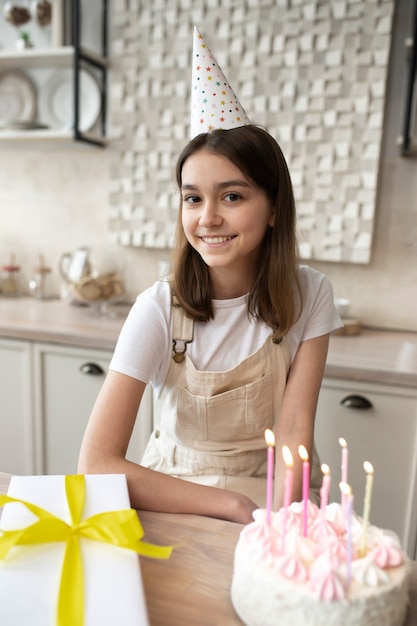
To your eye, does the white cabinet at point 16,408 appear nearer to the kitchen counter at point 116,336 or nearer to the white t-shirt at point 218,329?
the kitchen counter at point 116,336

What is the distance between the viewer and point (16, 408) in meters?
2.03

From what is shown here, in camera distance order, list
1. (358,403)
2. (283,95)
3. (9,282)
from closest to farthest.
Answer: (358,403)
(283,95)
(9,282)

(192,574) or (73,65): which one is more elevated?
(73,65)

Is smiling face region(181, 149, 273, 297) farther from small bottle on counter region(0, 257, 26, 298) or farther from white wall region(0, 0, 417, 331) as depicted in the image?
small bottle on counter region(0, 257, 26, 298)

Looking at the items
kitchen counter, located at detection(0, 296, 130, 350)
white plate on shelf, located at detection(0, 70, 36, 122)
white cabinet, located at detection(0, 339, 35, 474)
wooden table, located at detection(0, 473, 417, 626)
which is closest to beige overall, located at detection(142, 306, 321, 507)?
wooden table, located at detection(0, 473, 417, 626)

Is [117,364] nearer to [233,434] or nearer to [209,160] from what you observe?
[233,434]

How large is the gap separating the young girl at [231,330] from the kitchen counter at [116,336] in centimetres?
Result: 40

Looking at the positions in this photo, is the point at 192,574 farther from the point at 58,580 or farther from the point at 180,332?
the point at 180,332

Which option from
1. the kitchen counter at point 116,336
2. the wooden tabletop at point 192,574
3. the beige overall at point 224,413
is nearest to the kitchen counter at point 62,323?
the kitchen counter at point 116,336

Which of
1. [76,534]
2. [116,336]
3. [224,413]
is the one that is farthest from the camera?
[116,336]

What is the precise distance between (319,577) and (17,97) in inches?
102

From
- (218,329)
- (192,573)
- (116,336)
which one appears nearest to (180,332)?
(218,329)

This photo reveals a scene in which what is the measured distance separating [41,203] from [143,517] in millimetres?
2123

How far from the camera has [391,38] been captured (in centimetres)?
201
